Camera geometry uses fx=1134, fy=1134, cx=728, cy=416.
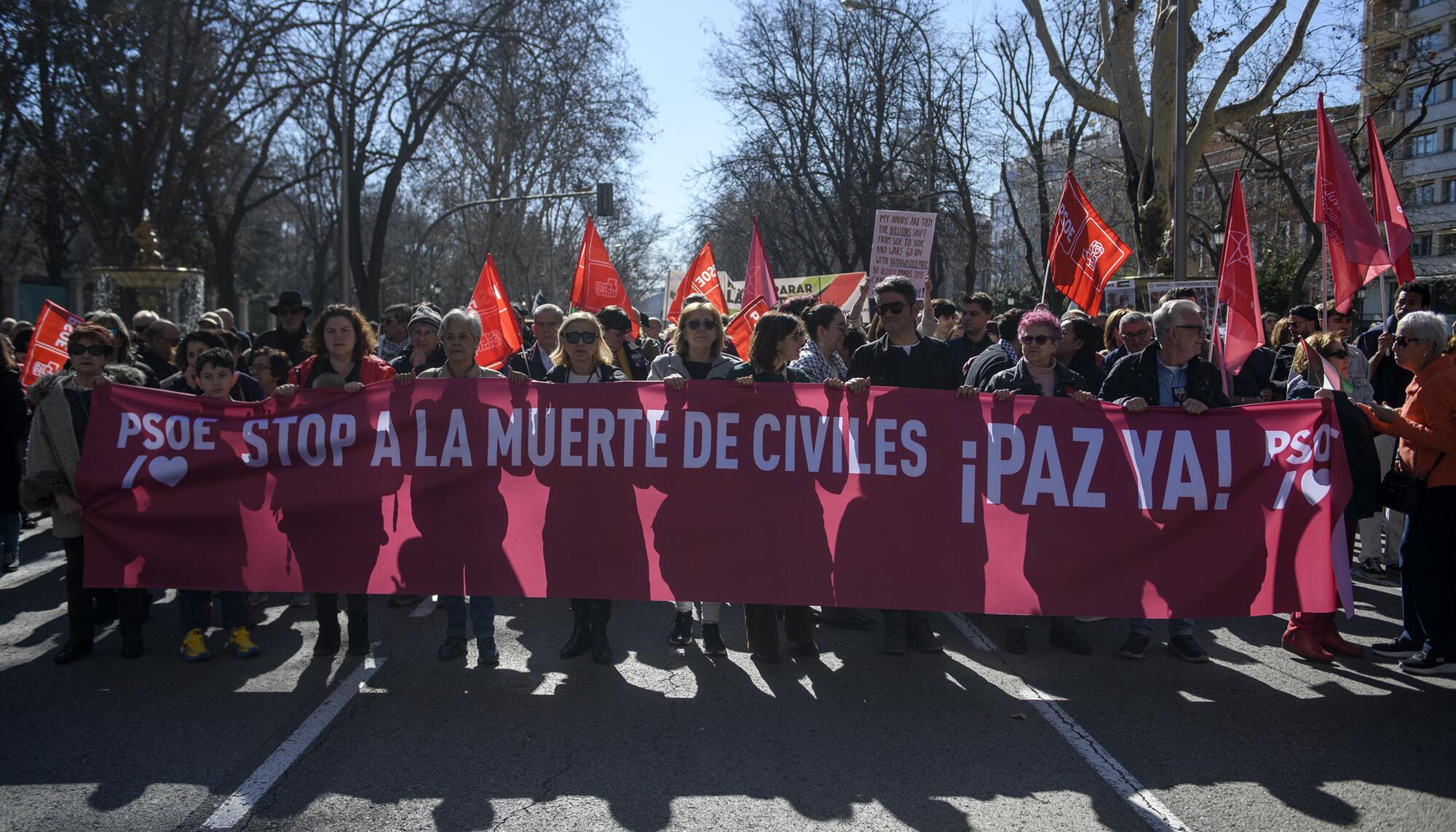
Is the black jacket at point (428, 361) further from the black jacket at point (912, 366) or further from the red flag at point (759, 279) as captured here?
the red flag at point (759, 279)

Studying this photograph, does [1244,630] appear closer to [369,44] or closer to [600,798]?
[600,798]

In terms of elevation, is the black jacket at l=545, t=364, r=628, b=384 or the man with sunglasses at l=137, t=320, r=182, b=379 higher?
the man with sunglasses at l=137, t=320, r=182, b=379

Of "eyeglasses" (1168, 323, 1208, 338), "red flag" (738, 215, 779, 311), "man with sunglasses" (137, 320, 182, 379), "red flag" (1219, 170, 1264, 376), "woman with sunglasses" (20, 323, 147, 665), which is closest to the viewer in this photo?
"woman with sunglasses" (20, 323, 147, 665)

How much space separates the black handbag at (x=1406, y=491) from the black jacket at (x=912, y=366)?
7.50 feet

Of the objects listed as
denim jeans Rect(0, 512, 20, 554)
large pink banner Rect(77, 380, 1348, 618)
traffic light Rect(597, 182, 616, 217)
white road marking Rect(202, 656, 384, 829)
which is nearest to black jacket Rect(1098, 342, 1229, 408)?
large pink banner Rect(77, 380, 1348, 618)

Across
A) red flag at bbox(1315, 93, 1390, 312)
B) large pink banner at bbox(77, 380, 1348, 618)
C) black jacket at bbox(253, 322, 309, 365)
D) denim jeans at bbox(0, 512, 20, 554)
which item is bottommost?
denim jeans at bbox(0, 512, 20, 554)

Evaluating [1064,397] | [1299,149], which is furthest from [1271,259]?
[1064,397]

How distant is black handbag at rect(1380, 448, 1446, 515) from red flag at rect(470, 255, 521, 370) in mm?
7094

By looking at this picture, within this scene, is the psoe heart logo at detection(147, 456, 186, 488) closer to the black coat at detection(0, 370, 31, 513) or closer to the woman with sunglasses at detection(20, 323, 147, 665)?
the woman with sunglasses at detection(20, 323, 147, 665)

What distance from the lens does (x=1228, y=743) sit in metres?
4.79

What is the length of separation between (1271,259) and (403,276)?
65940mm

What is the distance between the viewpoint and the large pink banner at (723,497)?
5.64 metres

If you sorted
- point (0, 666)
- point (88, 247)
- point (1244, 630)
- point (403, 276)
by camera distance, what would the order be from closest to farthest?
1. point (0, 666)
2. point (1244, 630)
3. point (88, 247)
4. point (403, 276)

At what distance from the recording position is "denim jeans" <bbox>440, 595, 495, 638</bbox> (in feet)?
19.6
